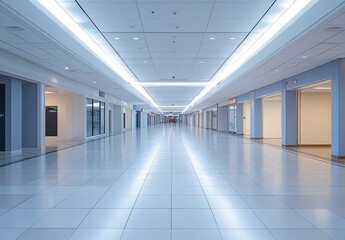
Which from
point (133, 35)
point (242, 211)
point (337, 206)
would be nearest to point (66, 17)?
point (133, 35)

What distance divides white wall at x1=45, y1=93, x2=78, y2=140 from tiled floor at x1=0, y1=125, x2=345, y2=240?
444 inches

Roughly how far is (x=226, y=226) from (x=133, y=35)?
24.3ft

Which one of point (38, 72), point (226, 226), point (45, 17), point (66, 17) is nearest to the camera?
point (226, 226)

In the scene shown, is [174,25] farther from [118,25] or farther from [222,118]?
[222,118]

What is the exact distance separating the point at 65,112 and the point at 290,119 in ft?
44.6

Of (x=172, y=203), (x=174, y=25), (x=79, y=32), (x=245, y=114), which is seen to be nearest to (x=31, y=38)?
(x=79, y=32)

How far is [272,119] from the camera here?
2186 centimetres

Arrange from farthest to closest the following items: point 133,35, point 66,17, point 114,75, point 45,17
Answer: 1. point 114,75
2. point 133,35
3. point 66,17
4. point 45,17

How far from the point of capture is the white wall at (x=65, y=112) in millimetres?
18844

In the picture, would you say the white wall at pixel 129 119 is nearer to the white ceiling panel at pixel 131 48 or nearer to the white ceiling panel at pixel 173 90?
the white ceiling panel at pixel 173 90

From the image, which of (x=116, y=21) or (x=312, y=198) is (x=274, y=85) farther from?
(x=312, y=198)

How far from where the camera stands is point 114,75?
50.0 feet

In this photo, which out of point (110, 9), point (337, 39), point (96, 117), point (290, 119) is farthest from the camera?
point (96, 117)

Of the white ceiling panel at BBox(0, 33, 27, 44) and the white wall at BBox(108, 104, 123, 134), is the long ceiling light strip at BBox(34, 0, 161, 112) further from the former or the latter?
the white wall at BBox(108, 104, 123, 134)
